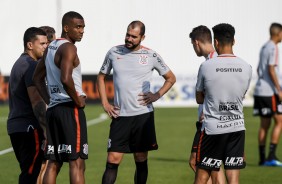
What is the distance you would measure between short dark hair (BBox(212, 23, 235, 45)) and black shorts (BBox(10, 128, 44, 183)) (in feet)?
8.49

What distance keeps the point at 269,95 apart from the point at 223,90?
639 centimetres

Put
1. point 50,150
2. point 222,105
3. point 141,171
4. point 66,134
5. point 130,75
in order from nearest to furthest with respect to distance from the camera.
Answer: point 222,105
point 66,134
point 50,150
point 130,75
point 141,171

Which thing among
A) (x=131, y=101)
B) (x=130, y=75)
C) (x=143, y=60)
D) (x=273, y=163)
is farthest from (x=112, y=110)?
(x=273, y=163)

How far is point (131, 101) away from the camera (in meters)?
10.9

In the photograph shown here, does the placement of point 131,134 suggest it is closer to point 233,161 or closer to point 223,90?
point 233,161

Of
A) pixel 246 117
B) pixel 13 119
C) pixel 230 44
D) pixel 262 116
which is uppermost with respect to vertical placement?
pixel 230 44

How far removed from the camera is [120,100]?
10.9 metres

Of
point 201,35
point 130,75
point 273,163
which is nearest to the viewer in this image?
point 201,35

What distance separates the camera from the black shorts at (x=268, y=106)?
15.3 meters

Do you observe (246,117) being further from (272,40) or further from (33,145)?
(33,145)

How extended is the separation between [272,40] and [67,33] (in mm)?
6520

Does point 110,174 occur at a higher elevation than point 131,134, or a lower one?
lower

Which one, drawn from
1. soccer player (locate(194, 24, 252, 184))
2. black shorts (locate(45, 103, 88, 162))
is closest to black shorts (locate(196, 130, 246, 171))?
soccer player (locate(194, 24, 252, 184))

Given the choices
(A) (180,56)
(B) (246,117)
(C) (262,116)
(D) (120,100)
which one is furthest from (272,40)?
(A) (180,56)
